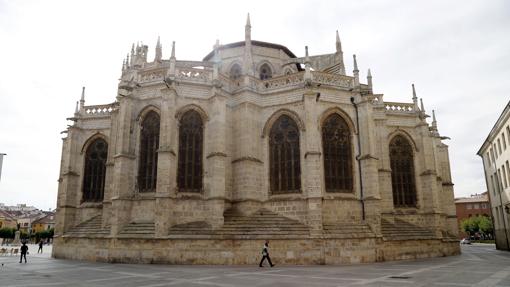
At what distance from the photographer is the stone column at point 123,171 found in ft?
63.7

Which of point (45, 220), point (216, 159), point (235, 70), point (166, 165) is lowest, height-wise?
point (45, 220)

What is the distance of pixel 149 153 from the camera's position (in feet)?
68.9

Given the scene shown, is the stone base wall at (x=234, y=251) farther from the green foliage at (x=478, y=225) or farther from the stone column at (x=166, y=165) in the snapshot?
the green foliage at (x=478, y=225)

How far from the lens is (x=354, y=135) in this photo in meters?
21.8

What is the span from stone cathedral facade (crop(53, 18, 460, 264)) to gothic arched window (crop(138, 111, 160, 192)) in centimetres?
6

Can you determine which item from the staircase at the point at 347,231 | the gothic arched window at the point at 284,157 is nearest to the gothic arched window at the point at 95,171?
the gothic arched window at the point at 284,157

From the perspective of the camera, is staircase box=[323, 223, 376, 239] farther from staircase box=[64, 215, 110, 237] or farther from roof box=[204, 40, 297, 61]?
roof box=[204, 40, 297, 61]

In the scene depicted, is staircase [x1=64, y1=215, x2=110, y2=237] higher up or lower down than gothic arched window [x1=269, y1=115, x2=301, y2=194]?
lower down

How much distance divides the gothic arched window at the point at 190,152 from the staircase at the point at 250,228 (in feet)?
7.35

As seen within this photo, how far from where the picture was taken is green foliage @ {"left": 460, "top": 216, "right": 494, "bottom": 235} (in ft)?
194

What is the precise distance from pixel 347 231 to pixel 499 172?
20.6m

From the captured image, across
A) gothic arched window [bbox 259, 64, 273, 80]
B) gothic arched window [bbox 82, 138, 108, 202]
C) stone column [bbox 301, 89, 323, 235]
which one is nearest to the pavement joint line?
stone column [bbox 301, 89, 323, 235]

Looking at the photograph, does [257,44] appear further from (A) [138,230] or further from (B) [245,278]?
(B) [245,278]

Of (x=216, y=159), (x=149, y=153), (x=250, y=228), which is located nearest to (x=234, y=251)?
(x=250, y=228)
